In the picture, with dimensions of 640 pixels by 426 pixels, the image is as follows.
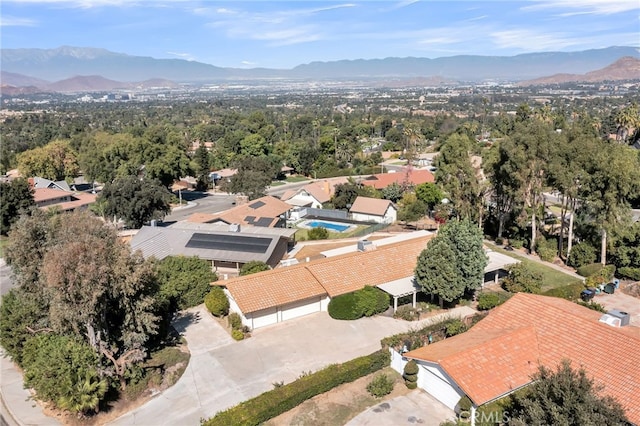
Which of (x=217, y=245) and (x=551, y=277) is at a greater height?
(x=217, y=245)

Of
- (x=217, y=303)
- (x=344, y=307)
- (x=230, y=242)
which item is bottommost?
(x=344, y=307)

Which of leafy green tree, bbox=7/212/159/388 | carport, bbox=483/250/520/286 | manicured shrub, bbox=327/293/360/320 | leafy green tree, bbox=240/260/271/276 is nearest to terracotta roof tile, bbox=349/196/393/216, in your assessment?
carport, bbox=483/250/520/286

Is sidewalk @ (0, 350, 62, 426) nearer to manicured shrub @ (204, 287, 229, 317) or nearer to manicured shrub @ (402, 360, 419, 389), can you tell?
manicured shrub @ (204, 287, 229, 317)

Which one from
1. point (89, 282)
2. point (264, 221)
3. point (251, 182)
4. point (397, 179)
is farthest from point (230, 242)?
point (397, 179)

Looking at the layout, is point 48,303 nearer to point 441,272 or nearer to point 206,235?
point 206,235

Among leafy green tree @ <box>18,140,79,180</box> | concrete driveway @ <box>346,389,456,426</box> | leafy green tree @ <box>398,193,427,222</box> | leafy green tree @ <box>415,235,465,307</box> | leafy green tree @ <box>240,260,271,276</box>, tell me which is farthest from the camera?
leafy green tree @ <box>18,140,79,180</box>

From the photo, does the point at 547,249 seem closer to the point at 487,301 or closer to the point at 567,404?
the point at 487,301

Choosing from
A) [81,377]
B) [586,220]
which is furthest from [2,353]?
[586,220]
